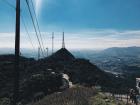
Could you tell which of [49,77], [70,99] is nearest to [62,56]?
[49,77]

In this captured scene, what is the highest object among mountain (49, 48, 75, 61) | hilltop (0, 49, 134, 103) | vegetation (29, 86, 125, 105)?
mountain (49, 48, 75, 61)

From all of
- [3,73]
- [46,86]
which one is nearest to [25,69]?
[3,73]

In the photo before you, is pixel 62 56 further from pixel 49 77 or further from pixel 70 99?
pixel 70 99

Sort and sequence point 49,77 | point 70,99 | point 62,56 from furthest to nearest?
1. point 62,56
2. point 49,77
3. point 70,99

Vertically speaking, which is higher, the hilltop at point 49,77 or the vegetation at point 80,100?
the vegetation at point 80,100

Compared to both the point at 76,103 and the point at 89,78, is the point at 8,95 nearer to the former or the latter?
the point at 89,78

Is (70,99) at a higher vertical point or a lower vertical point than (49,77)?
higher

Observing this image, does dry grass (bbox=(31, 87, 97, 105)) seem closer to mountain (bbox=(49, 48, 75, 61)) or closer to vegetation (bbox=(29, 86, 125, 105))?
vegetation (bbox=(29, 86, 125, 105))

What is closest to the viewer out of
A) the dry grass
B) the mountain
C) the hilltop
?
the dry grass

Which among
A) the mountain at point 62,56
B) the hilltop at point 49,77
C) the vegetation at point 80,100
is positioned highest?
the mountain at point 62,56

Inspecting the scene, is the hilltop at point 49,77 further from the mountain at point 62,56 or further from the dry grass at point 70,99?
the dry grass at point 70,99

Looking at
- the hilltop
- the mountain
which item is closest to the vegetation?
the hilltop

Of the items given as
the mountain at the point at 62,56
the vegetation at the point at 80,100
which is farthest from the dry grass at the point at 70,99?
the mountain at the point at 62,56
